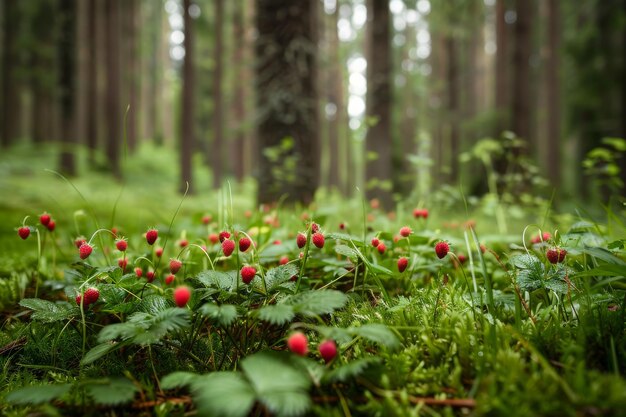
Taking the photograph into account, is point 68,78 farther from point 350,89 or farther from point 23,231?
point 350,89

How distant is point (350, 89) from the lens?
62.0 feet

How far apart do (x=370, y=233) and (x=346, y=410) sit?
4.45ft

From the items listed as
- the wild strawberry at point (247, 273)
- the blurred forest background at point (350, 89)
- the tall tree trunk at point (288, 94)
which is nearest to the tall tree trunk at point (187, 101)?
the blurred forest background at point (350, 89)

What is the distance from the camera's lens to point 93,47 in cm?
1052

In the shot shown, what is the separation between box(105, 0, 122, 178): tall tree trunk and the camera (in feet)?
38.4

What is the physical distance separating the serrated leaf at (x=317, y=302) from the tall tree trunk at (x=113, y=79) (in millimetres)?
12483

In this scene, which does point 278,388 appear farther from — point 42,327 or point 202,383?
point 42,327

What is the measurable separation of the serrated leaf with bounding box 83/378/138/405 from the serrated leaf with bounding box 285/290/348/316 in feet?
1.48

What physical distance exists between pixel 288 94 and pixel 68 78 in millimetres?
7340

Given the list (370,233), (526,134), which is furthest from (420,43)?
(370,233)

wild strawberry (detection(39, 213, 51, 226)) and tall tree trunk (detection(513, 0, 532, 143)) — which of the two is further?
tall tree trunk (detection(513, 0, 532, 143))

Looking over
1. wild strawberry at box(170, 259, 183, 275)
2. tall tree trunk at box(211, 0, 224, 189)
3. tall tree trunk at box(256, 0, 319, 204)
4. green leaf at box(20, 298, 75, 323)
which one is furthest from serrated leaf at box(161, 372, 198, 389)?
tall tree trunk at box(211, 0, 224, 189)

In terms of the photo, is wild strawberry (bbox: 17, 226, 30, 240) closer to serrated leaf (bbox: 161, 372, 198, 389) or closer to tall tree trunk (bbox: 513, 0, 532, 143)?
serrated leaf (bbox: 161, 372, 198, 389)

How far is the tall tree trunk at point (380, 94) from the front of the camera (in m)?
6.55
